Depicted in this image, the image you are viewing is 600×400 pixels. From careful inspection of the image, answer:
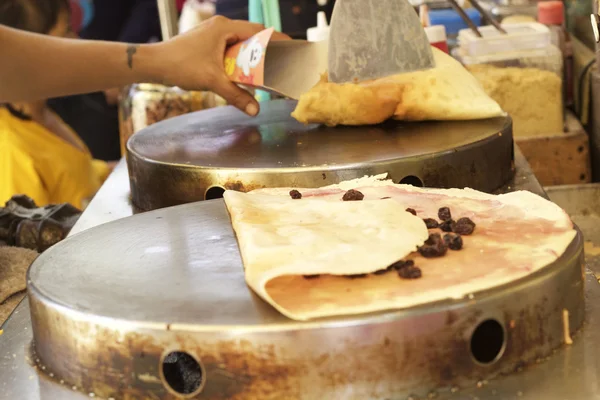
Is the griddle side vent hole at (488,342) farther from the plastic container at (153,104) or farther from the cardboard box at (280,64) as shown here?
the plastic container at (153,104)

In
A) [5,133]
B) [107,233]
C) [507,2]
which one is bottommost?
[5,133]

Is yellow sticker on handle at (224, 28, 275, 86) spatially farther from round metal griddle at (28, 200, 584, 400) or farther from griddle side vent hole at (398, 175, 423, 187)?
round metal griddle at (28, 200, 584, 400)

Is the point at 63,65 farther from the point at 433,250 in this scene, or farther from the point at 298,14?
the point at 298,14

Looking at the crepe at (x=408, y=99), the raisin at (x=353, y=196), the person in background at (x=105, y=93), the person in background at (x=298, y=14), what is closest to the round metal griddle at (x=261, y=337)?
the raisin at (x=353, y=196)

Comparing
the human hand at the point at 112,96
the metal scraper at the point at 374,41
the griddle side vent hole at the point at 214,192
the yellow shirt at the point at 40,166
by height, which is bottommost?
the human hand at the point at 112,96

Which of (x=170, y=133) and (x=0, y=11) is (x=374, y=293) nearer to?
(x=170, y=133)

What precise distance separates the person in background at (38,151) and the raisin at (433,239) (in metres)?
2.91

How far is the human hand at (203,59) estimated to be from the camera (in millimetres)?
2061

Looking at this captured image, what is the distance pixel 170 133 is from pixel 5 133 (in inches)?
82.5

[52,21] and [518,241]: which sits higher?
[518,241]

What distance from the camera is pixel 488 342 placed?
3.34 feet

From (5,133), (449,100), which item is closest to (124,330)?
(449,100)

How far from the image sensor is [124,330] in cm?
97

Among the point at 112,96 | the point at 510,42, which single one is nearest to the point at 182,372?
the point at 510,42
